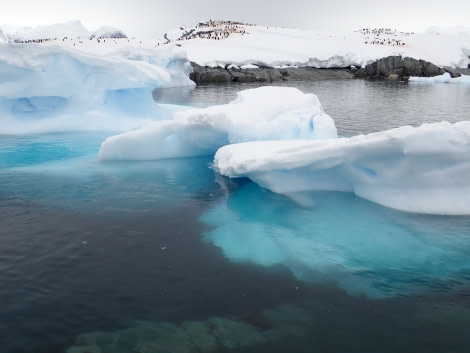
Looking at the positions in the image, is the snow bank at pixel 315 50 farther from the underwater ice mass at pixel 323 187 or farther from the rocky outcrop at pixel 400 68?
the underwater ice mass at pixel 323 187

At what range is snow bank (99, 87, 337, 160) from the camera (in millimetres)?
11547

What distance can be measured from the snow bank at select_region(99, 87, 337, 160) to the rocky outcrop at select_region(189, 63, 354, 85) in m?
34.3

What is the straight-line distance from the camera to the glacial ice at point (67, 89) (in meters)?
15.9

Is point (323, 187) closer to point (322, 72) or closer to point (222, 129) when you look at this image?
point (222, 129)

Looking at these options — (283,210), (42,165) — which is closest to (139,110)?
(42,165)

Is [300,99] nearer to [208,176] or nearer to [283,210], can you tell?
[208,176]

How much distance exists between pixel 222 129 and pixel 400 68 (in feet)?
165

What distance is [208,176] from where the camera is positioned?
11.2 m

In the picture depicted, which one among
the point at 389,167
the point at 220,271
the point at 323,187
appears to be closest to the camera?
the point at 220,271

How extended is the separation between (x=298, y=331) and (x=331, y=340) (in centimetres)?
37

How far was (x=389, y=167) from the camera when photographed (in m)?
8.36

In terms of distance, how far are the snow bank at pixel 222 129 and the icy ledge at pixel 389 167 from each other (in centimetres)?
234

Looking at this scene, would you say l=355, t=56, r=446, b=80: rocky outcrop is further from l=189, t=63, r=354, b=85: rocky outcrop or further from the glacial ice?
the glacial ice

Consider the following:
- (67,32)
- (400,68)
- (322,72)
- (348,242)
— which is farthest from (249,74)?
(67,32)
